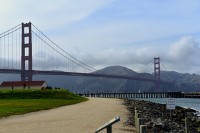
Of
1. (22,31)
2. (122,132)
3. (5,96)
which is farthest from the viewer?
(22,31)

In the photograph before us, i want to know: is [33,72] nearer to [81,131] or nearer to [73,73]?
[73,73]

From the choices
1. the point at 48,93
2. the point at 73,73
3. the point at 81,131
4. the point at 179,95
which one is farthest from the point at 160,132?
the point at 179,95

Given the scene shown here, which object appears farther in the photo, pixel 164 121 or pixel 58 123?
pixel 164 121

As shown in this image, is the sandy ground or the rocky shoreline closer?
the sandy ground

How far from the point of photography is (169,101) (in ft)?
77.6

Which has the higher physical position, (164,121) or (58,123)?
(58,123)

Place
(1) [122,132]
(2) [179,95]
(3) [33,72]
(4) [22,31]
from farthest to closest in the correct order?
1. (2) [179,95]
2. (4) [22,31]
3. (3) [33,72]
4. (1) [122,132]

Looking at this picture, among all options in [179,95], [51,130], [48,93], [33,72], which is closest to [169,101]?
[51,130]

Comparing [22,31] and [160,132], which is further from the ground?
[22,31]

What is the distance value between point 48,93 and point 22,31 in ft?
Answer: 162

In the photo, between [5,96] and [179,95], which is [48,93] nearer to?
[5,96]

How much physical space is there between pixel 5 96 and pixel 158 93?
113 m

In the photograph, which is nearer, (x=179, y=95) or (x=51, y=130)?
(x=51, y=130)

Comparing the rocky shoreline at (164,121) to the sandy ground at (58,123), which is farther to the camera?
the rocky shoreline at (164,121)
